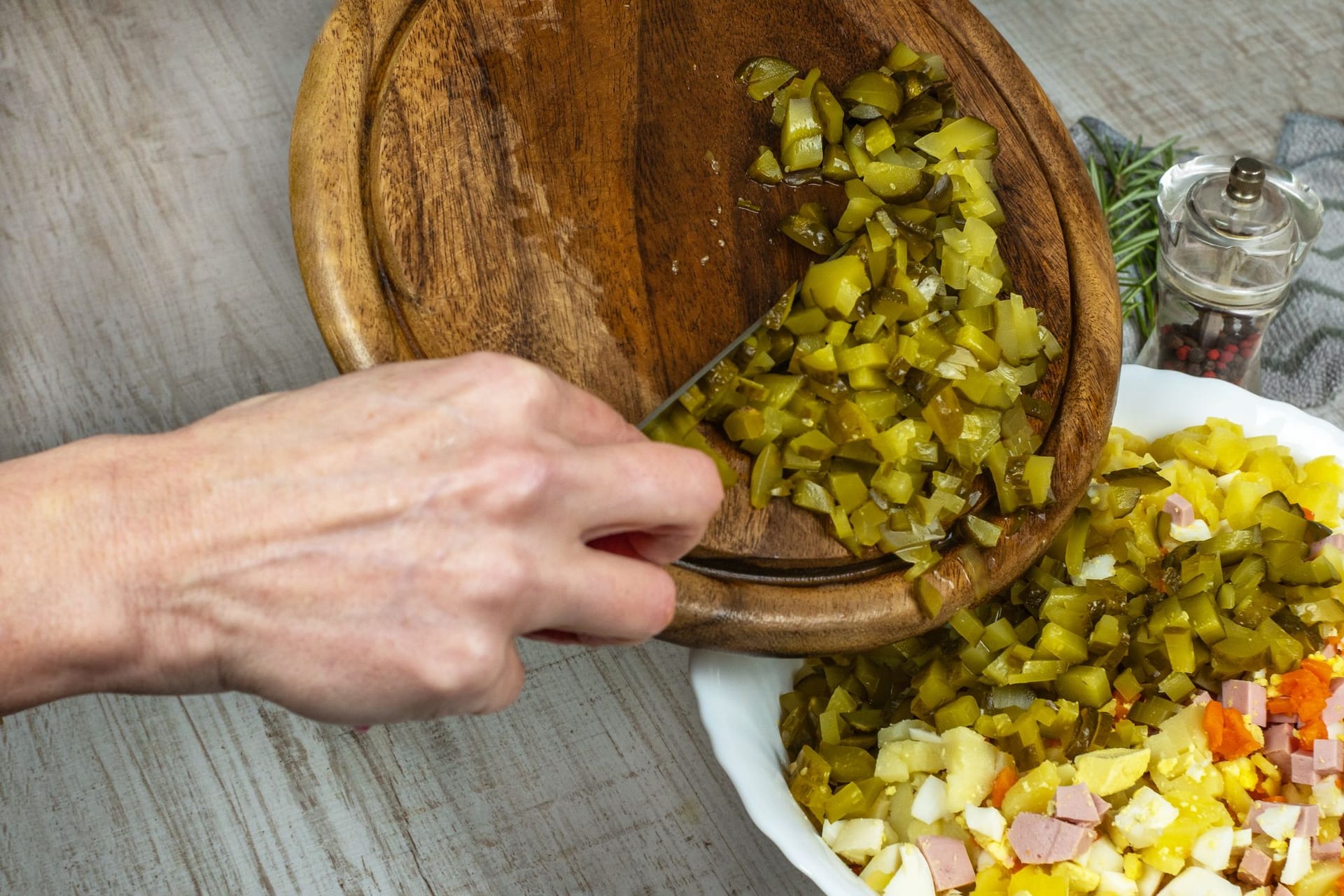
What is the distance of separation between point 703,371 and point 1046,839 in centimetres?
50

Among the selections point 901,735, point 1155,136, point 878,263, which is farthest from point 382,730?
point 1155,136

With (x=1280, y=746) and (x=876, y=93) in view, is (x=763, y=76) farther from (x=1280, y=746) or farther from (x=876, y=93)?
(x=1280, y=746)

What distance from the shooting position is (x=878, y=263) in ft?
3.71

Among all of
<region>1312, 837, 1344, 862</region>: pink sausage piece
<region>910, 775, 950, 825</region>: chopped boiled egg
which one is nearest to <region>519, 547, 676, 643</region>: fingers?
<region>910, 775, 950, 825</region>: chopped boiled egg

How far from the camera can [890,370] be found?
1.10m

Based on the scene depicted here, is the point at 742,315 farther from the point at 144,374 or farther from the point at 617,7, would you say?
the point at 144,374

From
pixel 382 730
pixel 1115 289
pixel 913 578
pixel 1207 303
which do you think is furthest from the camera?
pixel 1207 303

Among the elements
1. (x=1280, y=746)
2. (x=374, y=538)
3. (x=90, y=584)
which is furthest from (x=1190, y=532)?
(x=90, y=584)

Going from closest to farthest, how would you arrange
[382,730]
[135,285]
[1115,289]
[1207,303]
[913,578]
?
[913,578] → [1115,289] → [382,730] → [1207,303] → [135,285]

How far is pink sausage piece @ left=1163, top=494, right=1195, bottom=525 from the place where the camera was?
1271mm

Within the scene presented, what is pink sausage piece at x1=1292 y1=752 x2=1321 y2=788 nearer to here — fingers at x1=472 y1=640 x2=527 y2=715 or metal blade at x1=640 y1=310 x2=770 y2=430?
metal blade at x1=640 y1=310 x2=770 y2=430

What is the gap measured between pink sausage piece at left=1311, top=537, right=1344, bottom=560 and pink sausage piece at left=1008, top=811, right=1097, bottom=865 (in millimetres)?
412

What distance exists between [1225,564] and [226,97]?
5.09ft

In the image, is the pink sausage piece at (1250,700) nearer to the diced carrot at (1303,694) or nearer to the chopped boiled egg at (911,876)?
the diced carrot at (1303,694)
